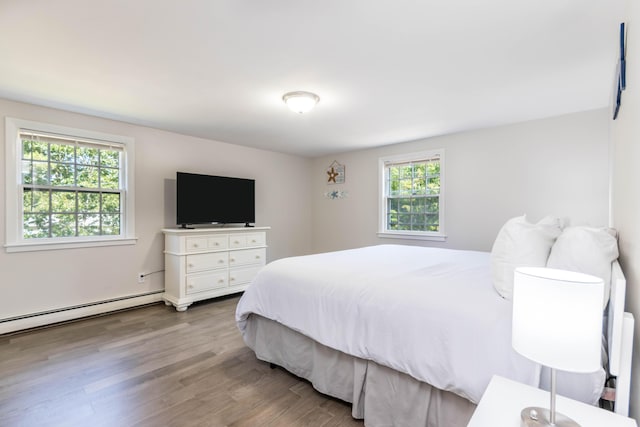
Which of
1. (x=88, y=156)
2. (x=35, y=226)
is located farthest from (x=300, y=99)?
(x=35, y=226)

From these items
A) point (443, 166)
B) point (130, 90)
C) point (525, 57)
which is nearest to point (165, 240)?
point (130, 90)

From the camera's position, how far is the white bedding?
126cm

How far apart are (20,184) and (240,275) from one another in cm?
250

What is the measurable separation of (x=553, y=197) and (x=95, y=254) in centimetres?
518

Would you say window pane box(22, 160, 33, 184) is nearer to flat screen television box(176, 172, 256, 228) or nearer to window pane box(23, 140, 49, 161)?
window pane box(23, 140, 49, 161)

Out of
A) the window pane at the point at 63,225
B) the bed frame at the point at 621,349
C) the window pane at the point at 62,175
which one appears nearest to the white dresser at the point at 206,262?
the window pane at the point at 63,225

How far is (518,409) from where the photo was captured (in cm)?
96

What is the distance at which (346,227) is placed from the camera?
207 inches

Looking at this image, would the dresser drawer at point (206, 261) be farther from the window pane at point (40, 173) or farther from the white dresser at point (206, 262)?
the window pane at point (40, 173)

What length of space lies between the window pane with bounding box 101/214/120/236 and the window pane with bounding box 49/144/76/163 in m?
0.71

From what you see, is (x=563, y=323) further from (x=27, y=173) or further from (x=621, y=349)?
(x=27, y=173)

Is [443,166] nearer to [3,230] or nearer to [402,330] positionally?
[402,330]

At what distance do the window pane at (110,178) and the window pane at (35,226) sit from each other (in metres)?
0.64

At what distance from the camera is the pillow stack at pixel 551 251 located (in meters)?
1.18
